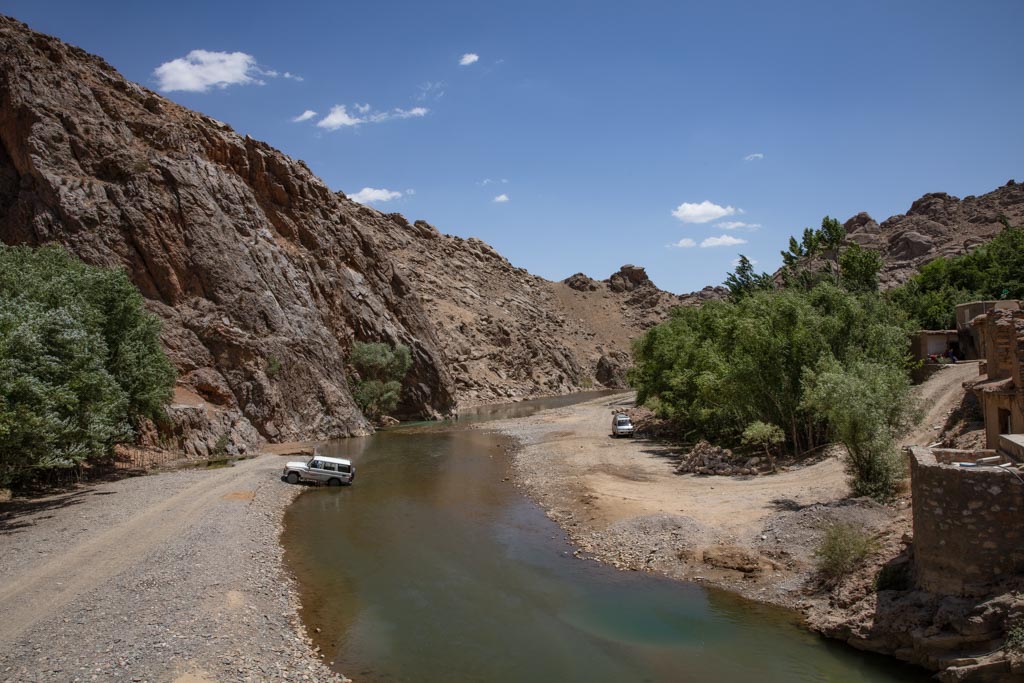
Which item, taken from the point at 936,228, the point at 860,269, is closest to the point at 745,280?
the point at 860,269

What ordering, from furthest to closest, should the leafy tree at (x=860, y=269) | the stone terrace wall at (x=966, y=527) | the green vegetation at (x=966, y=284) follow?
the leafy tree at (x=860, y=269) → the green vegetation at (x=966, y=284) → the stone terrace wall at (x=966, y=527)

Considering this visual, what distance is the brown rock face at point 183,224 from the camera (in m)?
44.8

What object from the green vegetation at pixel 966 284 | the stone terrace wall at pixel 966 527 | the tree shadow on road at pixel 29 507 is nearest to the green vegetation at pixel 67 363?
the tree shadow on road at pixel 29 507

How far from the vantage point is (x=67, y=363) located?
22.7m

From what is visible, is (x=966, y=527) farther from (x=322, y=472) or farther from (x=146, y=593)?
(x=322, y=472)

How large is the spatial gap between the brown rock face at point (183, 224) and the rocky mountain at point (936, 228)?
7580 centimetres

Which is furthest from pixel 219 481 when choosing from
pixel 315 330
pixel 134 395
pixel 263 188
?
pixel 263 188

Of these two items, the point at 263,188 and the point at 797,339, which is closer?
the point at 797,339

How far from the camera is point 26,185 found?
45.2m

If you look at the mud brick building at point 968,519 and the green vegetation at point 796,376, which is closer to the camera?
the mud brick building at point 968,519

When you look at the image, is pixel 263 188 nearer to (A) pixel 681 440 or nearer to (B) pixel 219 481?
(B) pixel 219 481

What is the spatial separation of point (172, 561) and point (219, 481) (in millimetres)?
12287

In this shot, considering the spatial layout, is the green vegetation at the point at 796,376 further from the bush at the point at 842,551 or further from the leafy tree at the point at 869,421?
the bush at the point at 842,551

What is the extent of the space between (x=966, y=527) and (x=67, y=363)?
26.0 metres
